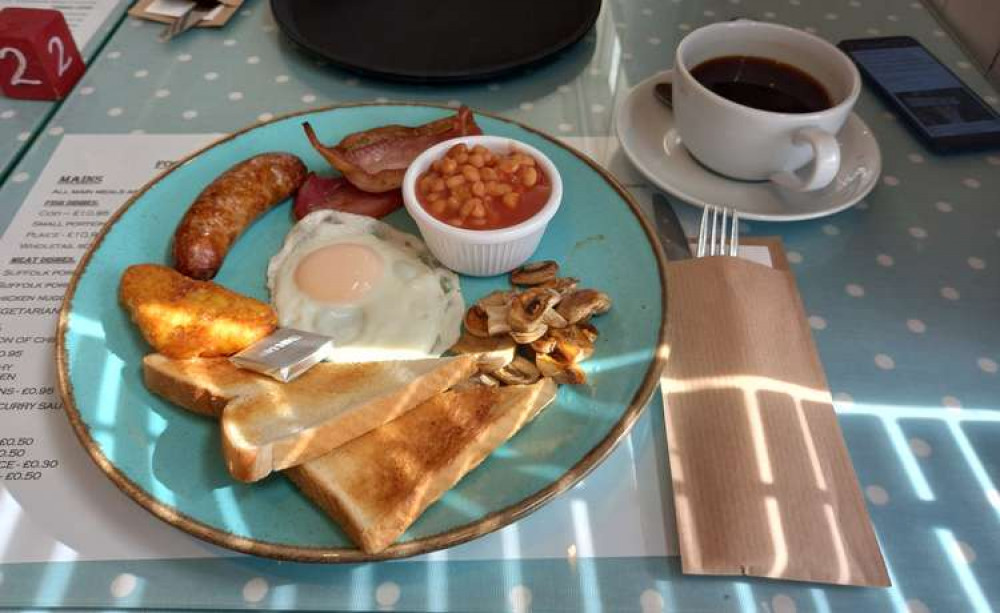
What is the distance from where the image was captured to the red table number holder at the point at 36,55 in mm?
1509

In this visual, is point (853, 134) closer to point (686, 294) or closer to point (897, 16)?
point (686, 294)

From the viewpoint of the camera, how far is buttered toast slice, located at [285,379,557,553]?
0.83m

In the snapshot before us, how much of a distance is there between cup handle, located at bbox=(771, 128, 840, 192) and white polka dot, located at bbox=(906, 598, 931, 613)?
2.32 ft

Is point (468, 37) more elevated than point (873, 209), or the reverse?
point (468, 37)

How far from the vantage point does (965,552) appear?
0.91 meters

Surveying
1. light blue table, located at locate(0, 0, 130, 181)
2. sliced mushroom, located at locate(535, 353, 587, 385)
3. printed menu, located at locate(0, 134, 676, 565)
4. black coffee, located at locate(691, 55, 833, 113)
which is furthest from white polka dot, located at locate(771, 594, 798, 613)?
light blue table, located at locate(0, 0, 130, 181)

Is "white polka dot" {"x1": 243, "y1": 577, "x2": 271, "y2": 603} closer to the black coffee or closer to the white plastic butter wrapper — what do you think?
the white plastic butter wrapper

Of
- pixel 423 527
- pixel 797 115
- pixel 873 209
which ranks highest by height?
pixel 797 115

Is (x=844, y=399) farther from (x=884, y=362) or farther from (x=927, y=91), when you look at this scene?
(x=927, y=91)

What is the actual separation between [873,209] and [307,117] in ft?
3.99

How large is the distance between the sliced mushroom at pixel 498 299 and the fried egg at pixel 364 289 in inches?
2.5

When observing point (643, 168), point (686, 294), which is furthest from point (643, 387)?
point (643, 168)

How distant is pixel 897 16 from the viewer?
196 centimetres

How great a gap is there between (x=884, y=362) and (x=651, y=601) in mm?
596
